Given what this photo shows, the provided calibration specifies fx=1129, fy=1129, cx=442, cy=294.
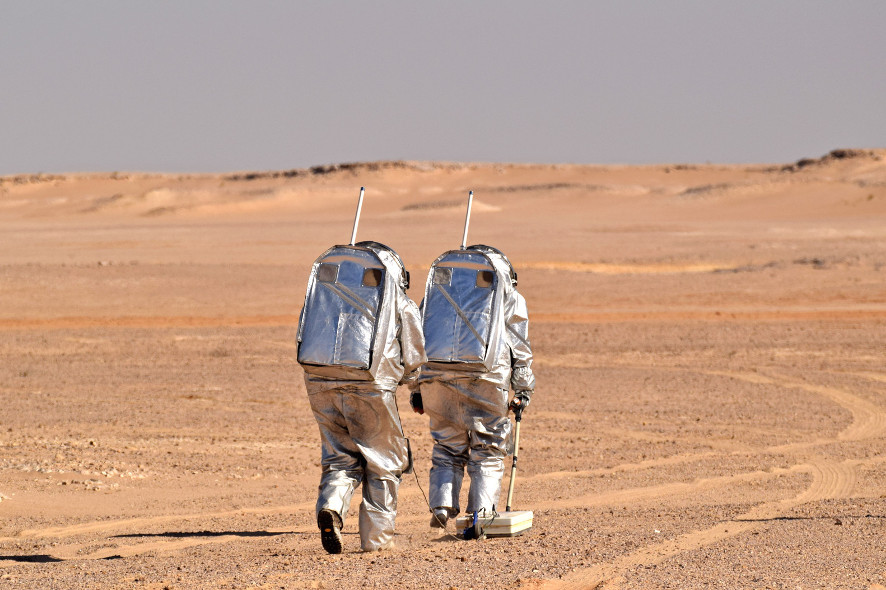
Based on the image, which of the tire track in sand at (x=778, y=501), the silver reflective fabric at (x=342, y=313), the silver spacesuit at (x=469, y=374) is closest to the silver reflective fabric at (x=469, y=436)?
the silver spacesuit at (x=469, y=374)

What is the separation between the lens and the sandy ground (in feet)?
23.9

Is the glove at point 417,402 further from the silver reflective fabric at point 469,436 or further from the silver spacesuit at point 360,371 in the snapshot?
the silver spacesuit at point 360,371

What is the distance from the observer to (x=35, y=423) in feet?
45.3

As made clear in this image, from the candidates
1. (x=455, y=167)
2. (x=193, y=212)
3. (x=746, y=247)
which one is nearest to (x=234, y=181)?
(x=455, y=167)

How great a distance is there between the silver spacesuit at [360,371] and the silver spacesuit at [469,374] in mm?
513

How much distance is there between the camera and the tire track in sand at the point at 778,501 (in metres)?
6.82

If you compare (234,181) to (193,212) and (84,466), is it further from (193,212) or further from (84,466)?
(84,466)

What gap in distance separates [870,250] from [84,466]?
31.6 meters

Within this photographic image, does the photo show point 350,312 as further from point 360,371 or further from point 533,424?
point 533,424

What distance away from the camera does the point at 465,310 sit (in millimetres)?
8094

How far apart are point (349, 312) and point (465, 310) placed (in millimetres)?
1090

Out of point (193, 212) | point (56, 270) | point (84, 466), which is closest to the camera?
point (84, 466)

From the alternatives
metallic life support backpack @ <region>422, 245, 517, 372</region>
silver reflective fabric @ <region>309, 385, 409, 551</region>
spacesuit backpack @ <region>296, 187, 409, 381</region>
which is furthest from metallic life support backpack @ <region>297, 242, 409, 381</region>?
metallic life support backpack @ <region>422, 245, 517, 372</region>

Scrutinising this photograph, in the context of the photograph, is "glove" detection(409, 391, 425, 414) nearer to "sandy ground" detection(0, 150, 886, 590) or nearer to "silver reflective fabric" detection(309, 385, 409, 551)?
"silver reflective fabric" detection(309, 385, 409, 551)
